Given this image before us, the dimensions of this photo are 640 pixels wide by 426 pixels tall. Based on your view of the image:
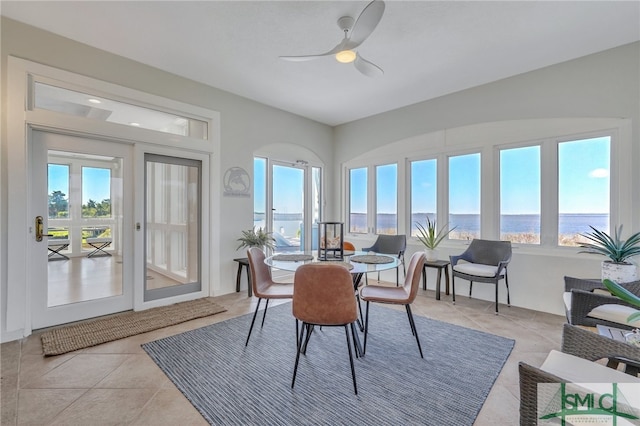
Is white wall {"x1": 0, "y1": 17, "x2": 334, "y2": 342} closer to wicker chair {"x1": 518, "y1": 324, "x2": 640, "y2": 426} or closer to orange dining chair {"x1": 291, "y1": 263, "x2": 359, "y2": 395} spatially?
orange dining chair {"x1": 291, "y1": 263, "x2": 359, "y2": 395}

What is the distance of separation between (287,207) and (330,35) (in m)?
3.22

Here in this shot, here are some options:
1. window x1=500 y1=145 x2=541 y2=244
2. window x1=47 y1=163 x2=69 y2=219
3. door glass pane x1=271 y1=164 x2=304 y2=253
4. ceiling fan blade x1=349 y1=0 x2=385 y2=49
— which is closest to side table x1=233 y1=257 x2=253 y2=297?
door glass pane x1=271 y1=164 x2=304 y2=253

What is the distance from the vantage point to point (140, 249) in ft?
11.9

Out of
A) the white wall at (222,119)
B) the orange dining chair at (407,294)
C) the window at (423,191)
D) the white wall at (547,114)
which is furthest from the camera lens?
the window at (423,191)

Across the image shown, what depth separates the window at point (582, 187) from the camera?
11.1 ft

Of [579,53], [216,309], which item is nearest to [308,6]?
[579,53]

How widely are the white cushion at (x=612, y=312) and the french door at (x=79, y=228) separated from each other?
189 inches

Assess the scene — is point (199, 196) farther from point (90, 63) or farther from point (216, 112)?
point (90, 63)

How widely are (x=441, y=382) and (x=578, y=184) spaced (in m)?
3.13

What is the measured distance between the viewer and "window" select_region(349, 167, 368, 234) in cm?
593

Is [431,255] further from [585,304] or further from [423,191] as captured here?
[585,304]

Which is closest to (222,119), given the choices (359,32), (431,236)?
(359,32)

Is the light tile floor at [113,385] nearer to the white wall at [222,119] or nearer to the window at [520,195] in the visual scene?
the white wall at [222,119]

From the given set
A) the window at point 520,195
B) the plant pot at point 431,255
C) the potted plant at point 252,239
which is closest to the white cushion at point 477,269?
the plant pot at point 431,255
